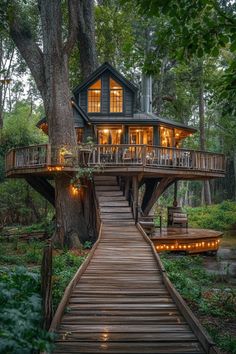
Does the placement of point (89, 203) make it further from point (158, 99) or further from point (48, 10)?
point (158, 99)

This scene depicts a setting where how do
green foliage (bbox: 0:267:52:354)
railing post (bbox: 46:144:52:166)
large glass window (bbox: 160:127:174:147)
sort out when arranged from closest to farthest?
1. green foliage (bbox: 0:267:52:354)
2. railing post (bbox: 46:144:52:166)
3. large glass window (bbox: 160:127:174:147)

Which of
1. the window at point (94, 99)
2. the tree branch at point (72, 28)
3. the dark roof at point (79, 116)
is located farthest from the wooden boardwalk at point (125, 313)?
the window at point (94, 99)

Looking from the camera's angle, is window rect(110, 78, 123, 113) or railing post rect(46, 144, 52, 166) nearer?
railing post rect(46, 144, 52, 166)

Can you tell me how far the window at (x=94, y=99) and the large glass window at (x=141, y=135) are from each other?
2.54 meters

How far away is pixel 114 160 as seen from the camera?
18.3 metres

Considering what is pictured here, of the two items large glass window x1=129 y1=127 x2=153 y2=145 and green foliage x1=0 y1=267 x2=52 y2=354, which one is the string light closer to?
large glass window x1=129 y1=127 x2=153 y2=145

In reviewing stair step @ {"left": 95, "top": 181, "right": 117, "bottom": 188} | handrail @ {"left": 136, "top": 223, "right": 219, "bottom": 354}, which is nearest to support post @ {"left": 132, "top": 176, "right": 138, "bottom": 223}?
stair step @ {"left": 95, "top": 181, "right": 117, "bottom": 188}

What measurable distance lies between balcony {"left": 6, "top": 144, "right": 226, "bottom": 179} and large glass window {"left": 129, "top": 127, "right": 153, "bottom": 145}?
392 centimetres

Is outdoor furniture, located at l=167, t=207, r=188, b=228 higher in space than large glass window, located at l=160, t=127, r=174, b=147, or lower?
lower

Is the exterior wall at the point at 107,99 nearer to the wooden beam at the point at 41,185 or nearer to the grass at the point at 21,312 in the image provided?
the wooden beam at the point at 41,185

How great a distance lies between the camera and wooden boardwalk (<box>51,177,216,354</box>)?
16.6 ft

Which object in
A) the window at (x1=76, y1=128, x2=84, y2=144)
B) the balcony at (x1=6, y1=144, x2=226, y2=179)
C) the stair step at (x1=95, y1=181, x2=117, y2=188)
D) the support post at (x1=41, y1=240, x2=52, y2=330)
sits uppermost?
the window at (x1=76, y1=128, x2=84, y2=144)

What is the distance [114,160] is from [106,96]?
6.03m

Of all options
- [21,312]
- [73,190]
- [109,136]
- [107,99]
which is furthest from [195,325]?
[107,99]
